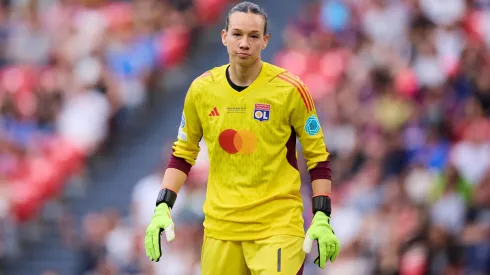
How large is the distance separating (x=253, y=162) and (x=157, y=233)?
0.73 meters

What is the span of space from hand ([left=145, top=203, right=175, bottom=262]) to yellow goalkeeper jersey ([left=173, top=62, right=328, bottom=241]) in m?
0.30

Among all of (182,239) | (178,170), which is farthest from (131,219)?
(178,170)

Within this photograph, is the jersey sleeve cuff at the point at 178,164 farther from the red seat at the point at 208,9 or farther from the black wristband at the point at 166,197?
the red seat at the point at 208,9

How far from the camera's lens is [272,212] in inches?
289

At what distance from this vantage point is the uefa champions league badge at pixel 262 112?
7.32m

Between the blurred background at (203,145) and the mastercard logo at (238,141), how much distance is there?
5161 mm

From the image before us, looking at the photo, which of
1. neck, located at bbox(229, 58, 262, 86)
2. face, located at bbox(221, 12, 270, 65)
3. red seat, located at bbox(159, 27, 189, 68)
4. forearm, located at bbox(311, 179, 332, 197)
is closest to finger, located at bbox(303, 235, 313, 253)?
forearm, located at bbox(311, 179, 332, 197)

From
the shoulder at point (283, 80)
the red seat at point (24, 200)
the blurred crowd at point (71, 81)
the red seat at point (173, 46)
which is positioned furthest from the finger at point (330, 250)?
the red seat at point (173, 46)

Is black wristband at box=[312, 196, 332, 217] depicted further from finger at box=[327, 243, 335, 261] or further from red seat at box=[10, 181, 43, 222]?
red seat at box=[10, 181, 43, 222]

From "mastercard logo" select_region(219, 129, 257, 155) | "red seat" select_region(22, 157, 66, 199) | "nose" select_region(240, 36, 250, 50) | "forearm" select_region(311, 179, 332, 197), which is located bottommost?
"red seat" select_region(22, 157, 66, 199)

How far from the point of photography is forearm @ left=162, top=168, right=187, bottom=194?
7648 mm

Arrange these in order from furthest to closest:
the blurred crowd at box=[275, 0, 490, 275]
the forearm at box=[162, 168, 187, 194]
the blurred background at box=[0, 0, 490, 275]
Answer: the blurred background at box=[0, 0, 490, 275] < the blurred crowd at box=[275, 0, 490, 275] < the forearm at box=[162, 168, 187, 194]

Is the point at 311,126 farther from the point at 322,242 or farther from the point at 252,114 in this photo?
the point at 322,242

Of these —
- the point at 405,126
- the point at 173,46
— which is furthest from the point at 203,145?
the point at 173,46
